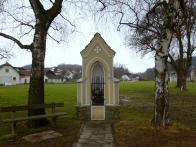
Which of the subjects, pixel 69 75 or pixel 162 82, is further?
pixel 69 75

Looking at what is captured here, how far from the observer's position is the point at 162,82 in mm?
12969

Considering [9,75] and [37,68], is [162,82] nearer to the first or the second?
[37,68]

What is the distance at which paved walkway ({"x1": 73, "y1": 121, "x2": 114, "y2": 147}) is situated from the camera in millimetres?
10125

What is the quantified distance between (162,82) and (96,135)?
3.37m

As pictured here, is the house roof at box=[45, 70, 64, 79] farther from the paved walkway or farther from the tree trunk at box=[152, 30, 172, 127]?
the tree trunk at box=[152, 30, 172, 127]

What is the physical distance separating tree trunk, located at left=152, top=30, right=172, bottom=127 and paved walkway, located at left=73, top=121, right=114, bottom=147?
6.62ft

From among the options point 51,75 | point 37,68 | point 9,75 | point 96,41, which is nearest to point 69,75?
point 51,75

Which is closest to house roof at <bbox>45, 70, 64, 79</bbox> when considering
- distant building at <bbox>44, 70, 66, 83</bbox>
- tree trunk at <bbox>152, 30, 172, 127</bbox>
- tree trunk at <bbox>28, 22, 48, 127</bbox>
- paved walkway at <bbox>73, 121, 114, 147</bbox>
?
distant building at <bbox>44, 70, 66, 83</bbox>

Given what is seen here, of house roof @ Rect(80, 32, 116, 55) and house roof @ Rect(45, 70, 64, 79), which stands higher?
house roof @ Rect(45, 70, 64, 79)

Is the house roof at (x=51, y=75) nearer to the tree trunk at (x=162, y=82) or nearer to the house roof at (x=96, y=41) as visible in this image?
the house roof at (x=96, y=41)

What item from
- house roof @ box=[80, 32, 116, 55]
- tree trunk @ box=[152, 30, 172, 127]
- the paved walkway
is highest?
house roof @ box=[80, 32, 116, 55]

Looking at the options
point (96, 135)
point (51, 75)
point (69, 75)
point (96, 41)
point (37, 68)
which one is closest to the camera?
point (96, 135)

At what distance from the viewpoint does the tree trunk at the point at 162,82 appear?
1294 centimetres

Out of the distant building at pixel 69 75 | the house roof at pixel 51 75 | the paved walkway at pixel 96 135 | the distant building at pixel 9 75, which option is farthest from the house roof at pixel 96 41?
the distant building at pixel 69 75
